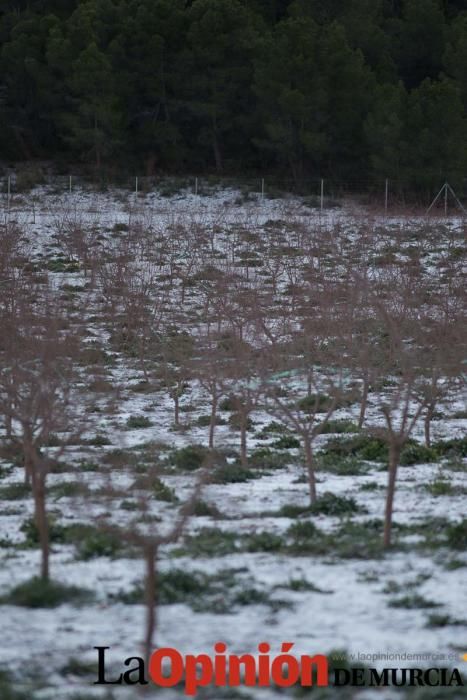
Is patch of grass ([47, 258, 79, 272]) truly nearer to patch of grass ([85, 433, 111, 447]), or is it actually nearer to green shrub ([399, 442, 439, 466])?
patch of grass ([85, 433, 111, 447])

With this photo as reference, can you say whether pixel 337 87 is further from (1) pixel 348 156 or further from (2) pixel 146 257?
(2) pixel 146 257

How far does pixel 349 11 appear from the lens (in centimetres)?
3919

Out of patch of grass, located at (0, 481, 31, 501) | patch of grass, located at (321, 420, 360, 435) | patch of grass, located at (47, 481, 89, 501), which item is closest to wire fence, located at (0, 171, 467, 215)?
patch of grass, located at (321, 420, 360, 435)

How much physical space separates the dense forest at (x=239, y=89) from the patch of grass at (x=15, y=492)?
2472 centimetres

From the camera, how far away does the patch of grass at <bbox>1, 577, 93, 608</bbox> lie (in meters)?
7.10

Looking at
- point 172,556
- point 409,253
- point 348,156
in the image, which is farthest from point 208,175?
point 172,556

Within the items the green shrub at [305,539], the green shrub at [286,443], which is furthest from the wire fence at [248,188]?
the green shrub at [305,539]

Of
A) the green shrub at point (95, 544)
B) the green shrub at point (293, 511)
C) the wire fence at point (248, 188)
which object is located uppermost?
the wire fence at point (248, 188)

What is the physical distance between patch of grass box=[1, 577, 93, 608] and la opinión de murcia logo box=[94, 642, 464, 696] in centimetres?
Answer: 100

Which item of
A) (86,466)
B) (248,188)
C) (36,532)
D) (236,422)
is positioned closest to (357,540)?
(36,532)

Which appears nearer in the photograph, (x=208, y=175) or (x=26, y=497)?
(x=26, y=497)

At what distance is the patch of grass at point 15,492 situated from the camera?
10.1 m

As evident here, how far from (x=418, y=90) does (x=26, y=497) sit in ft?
87.9

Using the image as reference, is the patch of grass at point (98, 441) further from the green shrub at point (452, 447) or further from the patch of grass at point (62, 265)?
the patch of grass at point (62, 265)
